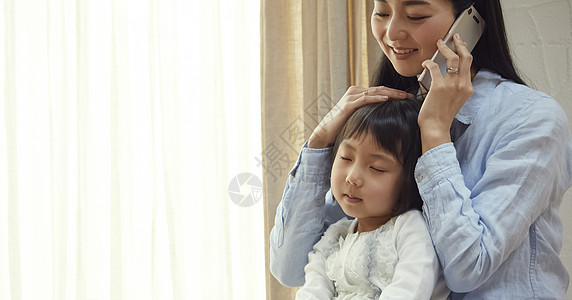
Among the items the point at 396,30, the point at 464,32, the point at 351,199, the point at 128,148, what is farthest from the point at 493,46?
the point at 128,148

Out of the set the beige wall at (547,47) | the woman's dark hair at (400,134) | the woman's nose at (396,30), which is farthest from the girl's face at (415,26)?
the beige wall at (547,47)

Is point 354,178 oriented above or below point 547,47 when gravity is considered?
below

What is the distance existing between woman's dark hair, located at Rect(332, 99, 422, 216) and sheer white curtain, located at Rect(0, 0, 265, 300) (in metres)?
1.30

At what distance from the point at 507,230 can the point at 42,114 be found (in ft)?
5.93

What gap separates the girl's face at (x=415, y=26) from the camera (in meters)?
1.06

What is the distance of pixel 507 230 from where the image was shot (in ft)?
2.98

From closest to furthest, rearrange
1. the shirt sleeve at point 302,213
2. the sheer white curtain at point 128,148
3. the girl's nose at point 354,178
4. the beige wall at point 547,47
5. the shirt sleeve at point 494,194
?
the shirt sleeve at point 494,194, the girl's nose at point 354,178, the shirt sleeve at point 302,213, the beige wall at point 547,47, the sheer white curtain at point 128,148

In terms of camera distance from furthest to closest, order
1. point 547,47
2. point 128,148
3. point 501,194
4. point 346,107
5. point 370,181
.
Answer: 1. point 128,148
2. point 547,47
3. point 346,107
4. point 370,181
5. point 501,194

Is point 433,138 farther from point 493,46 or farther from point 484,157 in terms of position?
point 493,46

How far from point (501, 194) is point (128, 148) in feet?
5.29

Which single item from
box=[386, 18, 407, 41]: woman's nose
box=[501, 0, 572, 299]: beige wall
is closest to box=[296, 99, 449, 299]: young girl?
box=[386, 18, 407, 41]: woman's nose

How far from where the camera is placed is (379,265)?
100 cm

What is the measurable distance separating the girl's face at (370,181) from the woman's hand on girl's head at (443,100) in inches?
3.3

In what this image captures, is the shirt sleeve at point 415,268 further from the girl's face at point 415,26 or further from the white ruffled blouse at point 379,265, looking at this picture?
the girl's face at point 415,26
